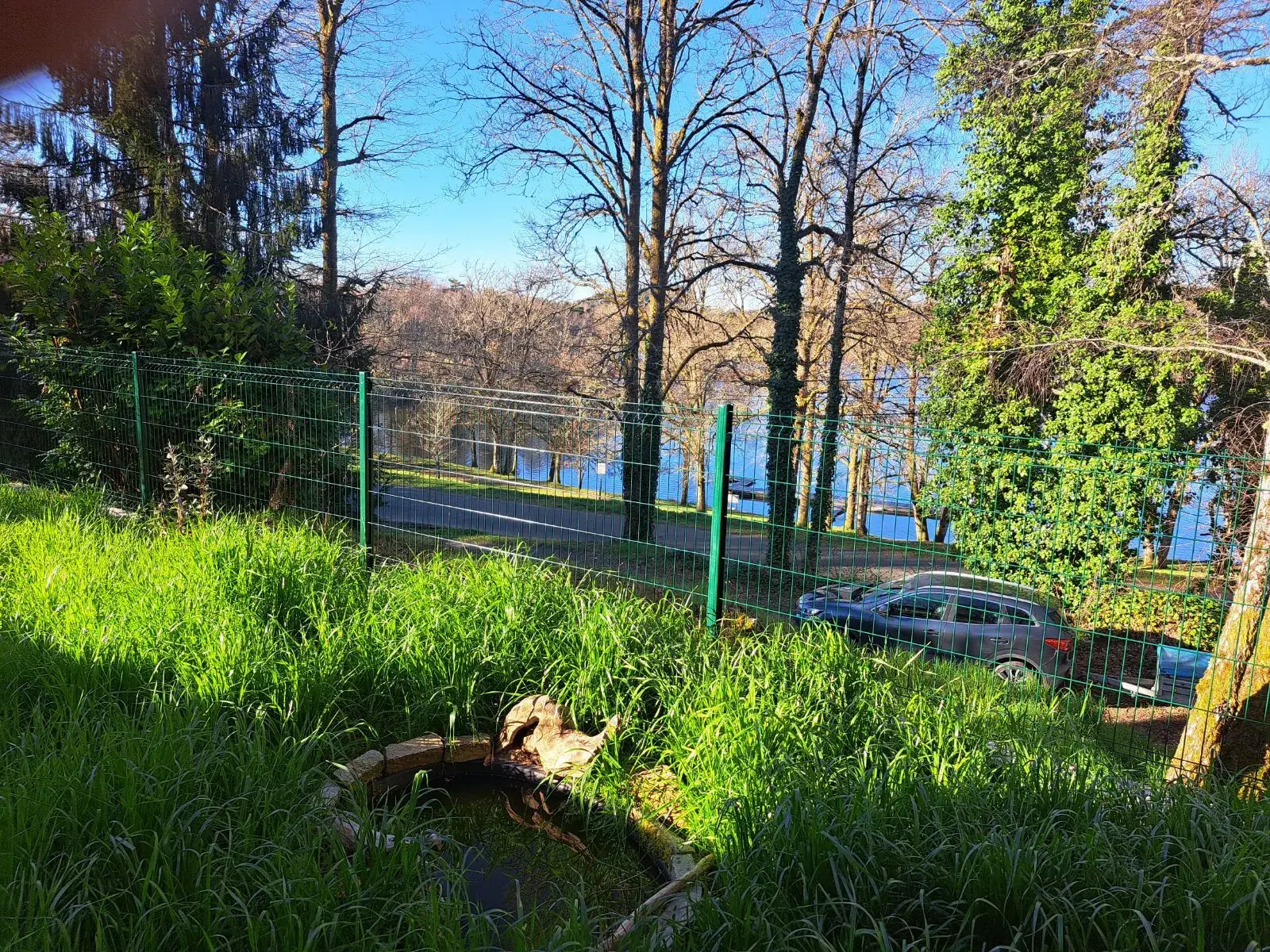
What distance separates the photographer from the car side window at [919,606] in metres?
5.22

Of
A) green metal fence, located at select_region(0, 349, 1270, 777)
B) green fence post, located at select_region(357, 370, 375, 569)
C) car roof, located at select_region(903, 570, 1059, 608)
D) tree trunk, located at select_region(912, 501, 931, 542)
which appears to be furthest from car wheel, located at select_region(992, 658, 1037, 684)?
green fence post, located at select_region(357, 370, 375, 569)

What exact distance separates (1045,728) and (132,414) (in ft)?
27.5

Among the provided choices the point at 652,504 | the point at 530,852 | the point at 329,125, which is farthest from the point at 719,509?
the point at 329,125

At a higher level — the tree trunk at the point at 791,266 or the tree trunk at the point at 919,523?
the tree trunk at the point at 791,266

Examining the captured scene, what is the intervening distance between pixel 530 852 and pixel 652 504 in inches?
89.1

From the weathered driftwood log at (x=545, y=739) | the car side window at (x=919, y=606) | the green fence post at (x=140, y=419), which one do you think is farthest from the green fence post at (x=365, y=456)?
the car side window at (x=919, y=606)

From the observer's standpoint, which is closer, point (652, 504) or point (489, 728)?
point (489, 728)

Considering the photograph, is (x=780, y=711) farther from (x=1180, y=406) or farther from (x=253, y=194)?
(x=253, y=194)

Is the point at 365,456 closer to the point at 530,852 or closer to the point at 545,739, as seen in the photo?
the point at 545,739

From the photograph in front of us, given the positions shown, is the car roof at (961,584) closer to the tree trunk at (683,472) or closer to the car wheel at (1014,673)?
the car wheel at (1014,673)

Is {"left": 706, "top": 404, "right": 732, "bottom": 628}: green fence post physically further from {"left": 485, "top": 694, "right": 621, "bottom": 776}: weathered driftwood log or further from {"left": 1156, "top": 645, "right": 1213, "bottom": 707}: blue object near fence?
{"left": 1156, "top": 645, "right": 1213, "bottom": 707}: blue object near fence

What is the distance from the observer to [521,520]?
17.1ft

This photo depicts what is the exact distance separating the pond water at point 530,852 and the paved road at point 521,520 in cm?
206

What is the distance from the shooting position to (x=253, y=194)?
1265 cm
